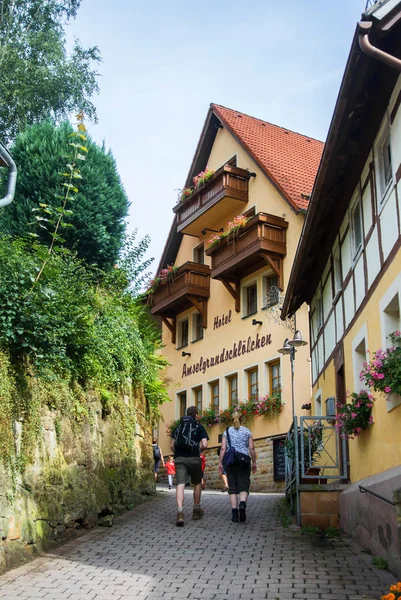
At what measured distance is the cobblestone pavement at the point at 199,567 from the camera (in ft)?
23.0

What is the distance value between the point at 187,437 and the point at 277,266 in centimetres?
1282

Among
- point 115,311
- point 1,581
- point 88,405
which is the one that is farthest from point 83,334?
point 1,581

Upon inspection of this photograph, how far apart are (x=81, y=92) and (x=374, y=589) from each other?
59.9ft

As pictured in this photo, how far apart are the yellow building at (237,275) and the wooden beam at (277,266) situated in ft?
0.11

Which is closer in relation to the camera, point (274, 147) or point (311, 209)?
point (311, 209)

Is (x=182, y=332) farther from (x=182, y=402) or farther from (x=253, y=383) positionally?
(x=253, y=383)

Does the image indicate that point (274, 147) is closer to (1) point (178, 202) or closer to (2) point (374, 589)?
(1) point (178, 202)

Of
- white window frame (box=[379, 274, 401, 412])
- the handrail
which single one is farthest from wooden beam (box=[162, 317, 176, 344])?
the handrail

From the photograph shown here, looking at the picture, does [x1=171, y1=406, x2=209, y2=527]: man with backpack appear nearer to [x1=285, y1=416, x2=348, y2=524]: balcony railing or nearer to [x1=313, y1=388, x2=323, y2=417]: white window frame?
[x1=285, y1=416, x2=348, y2=524]: balcony railing

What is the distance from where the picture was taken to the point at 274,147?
2783 cm

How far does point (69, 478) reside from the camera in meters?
10.0

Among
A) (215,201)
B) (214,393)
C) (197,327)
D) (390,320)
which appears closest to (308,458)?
(390,320)

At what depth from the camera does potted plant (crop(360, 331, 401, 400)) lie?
8133 mm

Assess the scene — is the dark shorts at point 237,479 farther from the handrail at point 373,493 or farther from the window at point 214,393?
the window at point 214,393
